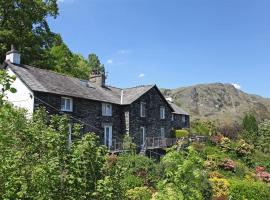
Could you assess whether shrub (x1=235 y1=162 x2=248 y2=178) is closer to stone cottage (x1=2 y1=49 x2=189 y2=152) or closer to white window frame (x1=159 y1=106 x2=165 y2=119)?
stone cottage (x1=2 y1=49 x2=189 y2=152)

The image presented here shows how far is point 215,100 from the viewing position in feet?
409

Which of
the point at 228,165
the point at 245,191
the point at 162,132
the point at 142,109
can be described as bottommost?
the point at 245,191

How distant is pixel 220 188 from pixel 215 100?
98.8 m

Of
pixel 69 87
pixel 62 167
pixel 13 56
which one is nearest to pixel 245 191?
pixel 69 87

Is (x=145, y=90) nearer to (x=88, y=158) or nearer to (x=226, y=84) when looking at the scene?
(x=88, y=158)

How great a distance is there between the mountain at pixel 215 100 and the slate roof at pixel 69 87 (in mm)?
68293

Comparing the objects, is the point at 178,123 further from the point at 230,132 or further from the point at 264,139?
the point at 264,139

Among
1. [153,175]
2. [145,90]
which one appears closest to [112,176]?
[153,175]

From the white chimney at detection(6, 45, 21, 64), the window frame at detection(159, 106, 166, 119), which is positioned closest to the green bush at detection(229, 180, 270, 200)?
the window frame at detection(159, 106, 166, 119)

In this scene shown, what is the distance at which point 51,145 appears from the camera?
9.50m

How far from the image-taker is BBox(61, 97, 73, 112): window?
1297 inches

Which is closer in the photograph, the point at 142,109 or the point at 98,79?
the point at 142,109

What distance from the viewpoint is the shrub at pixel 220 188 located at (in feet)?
→ 86.7

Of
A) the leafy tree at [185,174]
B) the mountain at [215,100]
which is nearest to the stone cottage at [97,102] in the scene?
the leafy tree at [185,174]
